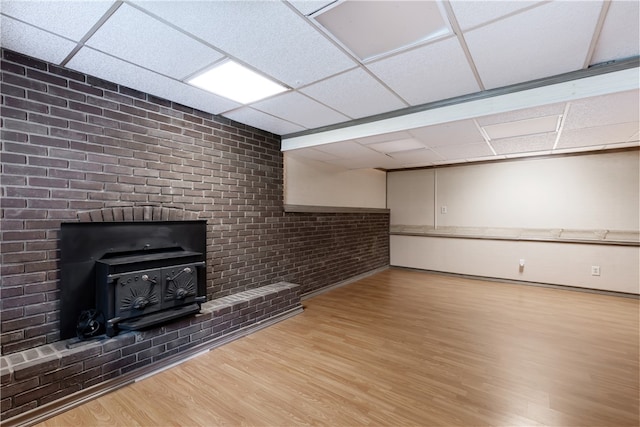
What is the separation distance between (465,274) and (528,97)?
14.4 feet

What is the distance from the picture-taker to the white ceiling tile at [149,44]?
1.67m

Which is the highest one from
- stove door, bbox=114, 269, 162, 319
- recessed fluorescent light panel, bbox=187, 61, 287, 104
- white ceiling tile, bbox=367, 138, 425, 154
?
recessed fluorescent light panel, bbox=187, 61, 287, 104

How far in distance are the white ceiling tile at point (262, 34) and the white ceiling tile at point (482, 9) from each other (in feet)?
2.42

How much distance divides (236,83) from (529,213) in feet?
18.2

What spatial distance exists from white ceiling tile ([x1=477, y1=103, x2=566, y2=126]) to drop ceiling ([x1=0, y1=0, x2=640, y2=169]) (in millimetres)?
12

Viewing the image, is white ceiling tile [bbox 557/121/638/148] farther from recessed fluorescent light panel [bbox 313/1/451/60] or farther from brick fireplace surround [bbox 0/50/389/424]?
brick fireplace surround [bbox 0/50/389/424]

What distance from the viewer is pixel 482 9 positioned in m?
1.54

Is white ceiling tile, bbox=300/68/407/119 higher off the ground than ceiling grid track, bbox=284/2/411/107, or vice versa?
ceiling grid track, bbox=284/2/411/107

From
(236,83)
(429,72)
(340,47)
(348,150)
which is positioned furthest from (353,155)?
(340,47)

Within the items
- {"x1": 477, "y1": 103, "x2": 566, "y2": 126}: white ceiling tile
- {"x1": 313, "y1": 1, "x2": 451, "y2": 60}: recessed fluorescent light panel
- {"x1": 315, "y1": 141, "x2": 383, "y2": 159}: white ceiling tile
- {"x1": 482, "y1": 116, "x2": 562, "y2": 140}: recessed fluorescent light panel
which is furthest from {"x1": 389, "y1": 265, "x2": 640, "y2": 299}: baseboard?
{"x1": 313, "y1": 1, "x2": 451, "y2": 60}: recessed fluorescent light panel

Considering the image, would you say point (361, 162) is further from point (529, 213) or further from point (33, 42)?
point (33, 42)

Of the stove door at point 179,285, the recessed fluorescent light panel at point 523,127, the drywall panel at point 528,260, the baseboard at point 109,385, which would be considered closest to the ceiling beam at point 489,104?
the recessed fluorescent light panel at point 523,127

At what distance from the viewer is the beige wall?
4574mm

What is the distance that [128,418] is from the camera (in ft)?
6.15
